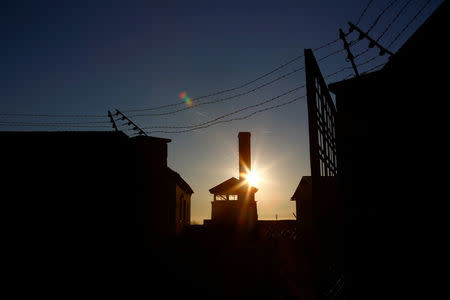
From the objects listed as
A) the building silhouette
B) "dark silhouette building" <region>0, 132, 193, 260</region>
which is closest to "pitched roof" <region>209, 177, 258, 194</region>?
"dark silhouette building" <region>0, 132, 193, 260</region>

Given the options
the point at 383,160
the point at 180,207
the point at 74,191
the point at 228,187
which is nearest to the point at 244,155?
the point at 228,187

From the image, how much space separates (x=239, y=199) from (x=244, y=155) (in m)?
3.56

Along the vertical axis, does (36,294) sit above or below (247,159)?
below

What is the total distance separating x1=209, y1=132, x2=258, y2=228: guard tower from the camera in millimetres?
22891

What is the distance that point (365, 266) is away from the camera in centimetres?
559

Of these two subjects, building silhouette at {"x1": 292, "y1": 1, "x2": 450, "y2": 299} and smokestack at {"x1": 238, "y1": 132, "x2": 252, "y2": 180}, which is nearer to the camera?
building silhouette at {"x1": 292, "y1": 1, "x2": 450, "y2": 299}

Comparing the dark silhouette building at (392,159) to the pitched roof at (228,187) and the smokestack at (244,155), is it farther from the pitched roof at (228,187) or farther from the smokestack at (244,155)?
the pitched roof at (228,187)

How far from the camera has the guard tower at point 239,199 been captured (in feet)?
75.1

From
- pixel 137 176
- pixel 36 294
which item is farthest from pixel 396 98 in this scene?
pixel 36 294

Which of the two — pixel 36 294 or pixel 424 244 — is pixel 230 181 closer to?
pixel 36 294

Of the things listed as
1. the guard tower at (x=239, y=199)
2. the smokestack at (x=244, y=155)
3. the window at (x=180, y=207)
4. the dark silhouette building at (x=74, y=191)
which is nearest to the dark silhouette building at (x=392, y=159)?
the dark silhouette building at (x=74, y=191)

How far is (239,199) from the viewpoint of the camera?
24516 mm

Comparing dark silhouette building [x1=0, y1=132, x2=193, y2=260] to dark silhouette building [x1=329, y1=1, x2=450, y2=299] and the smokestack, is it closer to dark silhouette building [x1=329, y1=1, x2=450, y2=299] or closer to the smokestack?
dark silhouette building [x1=329, y1=1, x2=450, y2=299]

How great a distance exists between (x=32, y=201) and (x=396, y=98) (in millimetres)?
13890
